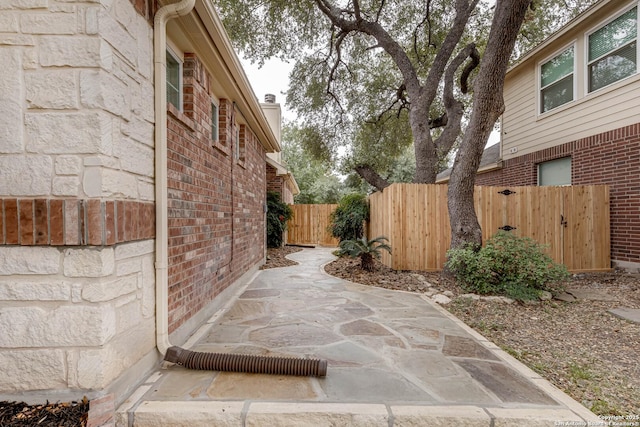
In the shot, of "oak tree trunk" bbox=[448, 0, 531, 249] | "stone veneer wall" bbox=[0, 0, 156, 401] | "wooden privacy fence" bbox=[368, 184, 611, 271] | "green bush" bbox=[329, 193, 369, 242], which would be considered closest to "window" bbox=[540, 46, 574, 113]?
"wooden privacy fence" bbox=[368, 184, 611, 271]

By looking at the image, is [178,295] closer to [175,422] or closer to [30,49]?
[175,422]

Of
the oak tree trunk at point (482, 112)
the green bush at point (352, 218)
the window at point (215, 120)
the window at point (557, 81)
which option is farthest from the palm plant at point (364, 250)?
the window at point (557, 81)

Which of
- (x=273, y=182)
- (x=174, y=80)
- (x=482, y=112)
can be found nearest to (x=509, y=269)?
(x=482, y=112)

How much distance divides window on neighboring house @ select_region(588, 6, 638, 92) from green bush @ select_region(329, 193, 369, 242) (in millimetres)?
5781

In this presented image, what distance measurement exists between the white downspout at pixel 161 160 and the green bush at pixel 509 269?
4.32 meters

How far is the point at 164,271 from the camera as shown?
2303 millimetres

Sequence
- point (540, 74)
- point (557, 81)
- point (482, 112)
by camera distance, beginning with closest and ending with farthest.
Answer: point (482, 112)
point (557, 81)
point (540, 74)

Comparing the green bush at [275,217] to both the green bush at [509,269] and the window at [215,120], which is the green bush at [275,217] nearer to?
the window at [215,120]

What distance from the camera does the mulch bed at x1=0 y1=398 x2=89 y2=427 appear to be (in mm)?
1645

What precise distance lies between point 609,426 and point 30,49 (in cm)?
399

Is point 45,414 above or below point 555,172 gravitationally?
below

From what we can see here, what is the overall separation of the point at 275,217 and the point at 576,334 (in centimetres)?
774

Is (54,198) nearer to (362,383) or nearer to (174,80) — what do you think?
(174,80)

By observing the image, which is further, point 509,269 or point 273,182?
point 273,182
